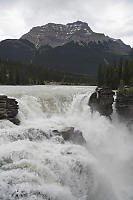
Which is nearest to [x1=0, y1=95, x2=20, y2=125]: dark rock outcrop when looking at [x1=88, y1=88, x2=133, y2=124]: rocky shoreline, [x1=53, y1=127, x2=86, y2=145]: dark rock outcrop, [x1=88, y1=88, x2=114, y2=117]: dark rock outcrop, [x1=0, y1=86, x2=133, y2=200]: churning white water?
[x1=0, y1=86, x2=133, y2=200]: churning white water

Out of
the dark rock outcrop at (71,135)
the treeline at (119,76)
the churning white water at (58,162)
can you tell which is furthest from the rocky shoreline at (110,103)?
the treeline at (119,76)

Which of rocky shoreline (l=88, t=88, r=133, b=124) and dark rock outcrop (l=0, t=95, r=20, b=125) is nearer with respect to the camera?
dark rock outcrop (l=0, t=95, r=20, b=125)

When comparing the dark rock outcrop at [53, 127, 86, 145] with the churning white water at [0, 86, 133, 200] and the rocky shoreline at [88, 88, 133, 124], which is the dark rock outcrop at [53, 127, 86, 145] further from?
the rocky shoreline at [88, 88, 133, 124]

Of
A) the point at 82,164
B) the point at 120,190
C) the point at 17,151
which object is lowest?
the point at 120,190

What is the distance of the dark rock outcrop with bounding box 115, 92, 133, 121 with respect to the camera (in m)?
40.3

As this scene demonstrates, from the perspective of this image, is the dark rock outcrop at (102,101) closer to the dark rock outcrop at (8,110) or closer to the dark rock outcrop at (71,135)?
the dark rock outcrop at (8,110)

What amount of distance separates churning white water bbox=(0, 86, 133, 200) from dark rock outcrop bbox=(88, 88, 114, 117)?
577 cm

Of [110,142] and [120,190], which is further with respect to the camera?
[110,142]

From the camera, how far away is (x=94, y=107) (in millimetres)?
39094

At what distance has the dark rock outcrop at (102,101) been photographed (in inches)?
1547

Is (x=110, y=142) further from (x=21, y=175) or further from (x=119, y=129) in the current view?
(x=21, y=175)

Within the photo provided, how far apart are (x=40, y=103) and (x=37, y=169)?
19465mm

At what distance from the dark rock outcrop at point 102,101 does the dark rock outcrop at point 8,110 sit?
581 inches

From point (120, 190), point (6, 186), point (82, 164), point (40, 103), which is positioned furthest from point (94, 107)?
point (6, 186)
